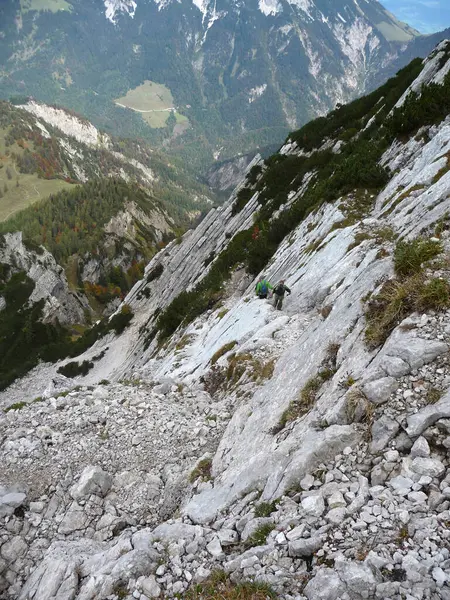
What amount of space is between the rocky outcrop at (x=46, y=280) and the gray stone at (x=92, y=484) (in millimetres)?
100435

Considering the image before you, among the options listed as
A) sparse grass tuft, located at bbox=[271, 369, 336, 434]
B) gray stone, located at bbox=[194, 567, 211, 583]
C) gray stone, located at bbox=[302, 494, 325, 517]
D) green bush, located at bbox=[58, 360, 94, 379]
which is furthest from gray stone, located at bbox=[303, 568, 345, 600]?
green bush, located at bbox=[58, 360, 94, 379]

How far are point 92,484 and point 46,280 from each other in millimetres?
114086

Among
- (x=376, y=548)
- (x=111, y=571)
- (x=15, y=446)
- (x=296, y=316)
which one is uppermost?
(x=15, y=446)

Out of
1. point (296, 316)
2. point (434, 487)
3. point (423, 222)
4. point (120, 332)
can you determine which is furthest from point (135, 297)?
point (434, 487)

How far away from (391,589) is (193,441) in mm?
10018

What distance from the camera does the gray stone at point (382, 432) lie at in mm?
7199

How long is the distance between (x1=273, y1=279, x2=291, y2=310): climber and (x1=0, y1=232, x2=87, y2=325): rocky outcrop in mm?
96171

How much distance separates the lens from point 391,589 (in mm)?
4938

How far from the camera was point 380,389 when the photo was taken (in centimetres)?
789

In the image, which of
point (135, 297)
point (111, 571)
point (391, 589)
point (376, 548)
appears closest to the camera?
point (391, 589)

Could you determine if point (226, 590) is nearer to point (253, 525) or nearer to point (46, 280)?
point (253, 525)

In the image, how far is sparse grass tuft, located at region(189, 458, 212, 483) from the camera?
11.6 metres

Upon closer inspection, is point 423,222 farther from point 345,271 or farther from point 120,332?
point 120,332

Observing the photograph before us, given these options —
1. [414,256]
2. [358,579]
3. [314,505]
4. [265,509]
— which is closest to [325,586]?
[358,579]
